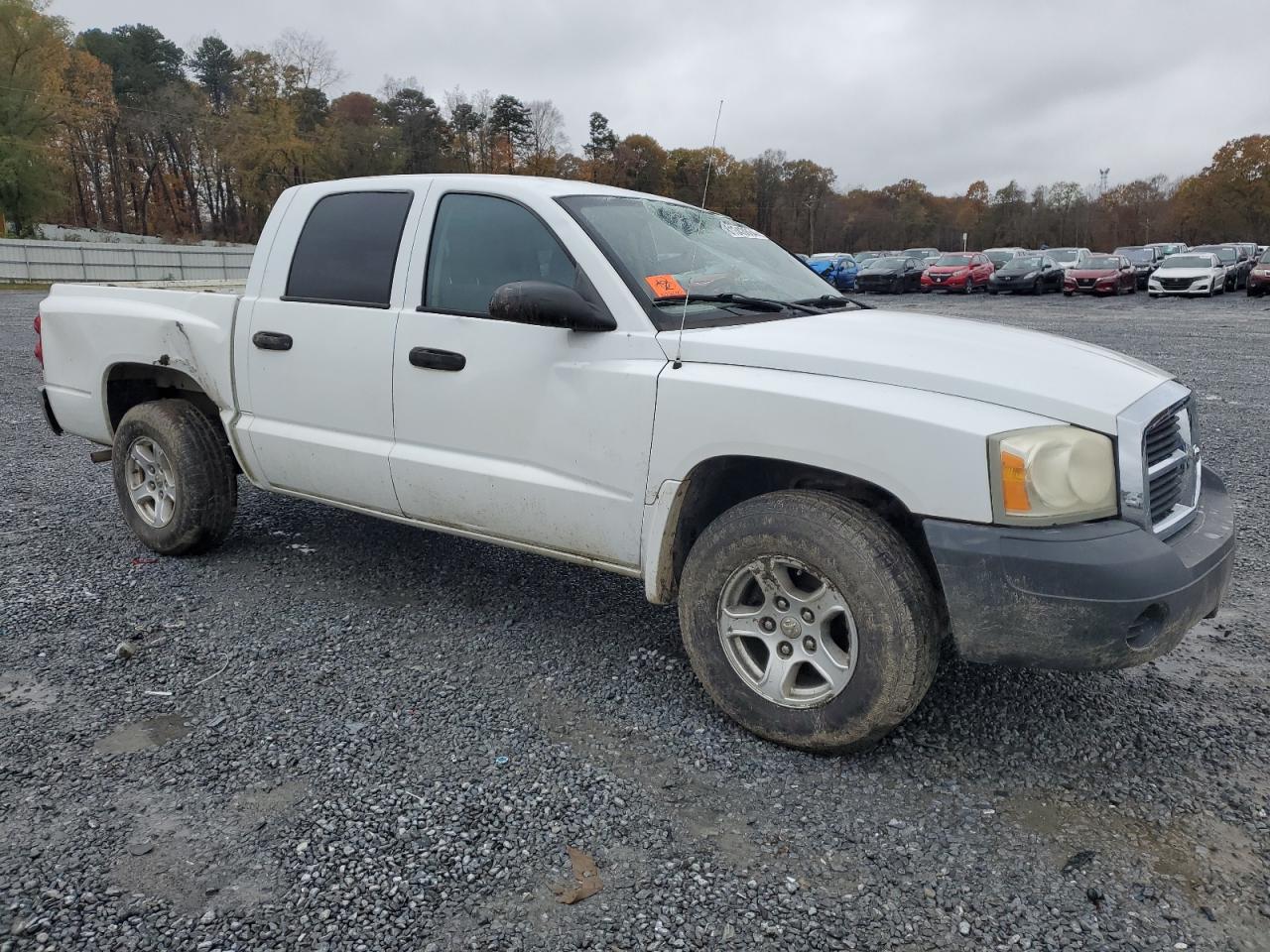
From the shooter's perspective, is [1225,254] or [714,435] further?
[1225,254]

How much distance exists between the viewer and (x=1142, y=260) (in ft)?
123

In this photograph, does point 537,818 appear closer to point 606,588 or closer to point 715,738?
point 715,738

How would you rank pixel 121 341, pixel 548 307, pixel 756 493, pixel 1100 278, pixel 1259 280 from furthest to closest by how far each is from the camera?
pixel 1100 278
pixel 1259 280
pixel 121 341
pixel 756 493
pixel 548 307

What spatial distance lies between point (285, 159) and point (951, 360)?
2552 inches

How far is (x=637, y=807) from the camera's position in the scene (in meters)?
2.80

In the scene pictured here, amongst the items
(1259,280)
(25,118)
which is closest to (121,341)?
(1259,280)

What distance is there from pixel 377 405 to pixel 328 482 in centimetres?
51

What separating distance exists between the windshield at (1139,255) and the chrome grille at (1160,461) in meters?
39.0

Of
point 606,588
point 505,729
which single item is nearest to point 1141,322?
point 606,588

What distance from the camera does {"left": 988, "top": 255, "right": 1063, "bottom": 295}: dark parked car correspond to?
107 ft

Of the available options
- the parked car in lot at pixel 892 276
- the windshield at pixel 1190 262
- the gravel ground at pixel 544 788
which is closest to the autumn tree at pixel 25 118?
the parked car in lot at pixel 892 276

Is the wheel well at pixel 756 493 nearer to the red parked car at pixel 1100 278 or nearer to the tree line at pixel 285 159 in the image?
the red parked car at pixel 1100 278

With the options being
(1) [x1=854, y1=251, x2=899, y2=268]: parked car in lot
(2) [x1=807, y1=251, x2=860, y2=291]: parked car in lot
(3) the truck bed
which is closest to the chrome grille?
(3) the truck bed

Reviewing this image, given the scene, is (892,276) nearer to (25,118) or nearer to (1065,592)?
(1065,592)
